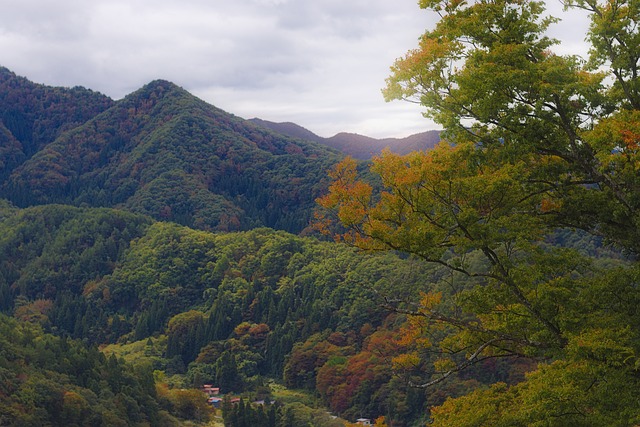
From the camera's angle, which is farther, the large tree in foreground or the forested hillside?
the forested hillside

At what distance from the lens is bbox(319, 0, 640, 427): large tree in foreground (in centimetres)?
1381

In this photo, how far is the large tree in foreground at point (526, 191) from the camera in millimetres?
13812

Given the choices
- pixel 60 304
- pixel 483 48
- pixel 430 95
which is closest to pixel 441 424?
pixel 430 95

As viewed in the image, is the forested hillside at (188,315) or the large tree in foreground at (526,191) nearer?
the large tree in foreground at (526,191)

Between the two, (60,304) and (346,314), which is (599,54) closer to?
(346,314)

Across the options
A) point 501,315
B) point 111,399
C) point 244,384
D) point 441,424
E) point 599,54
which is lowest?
point 244,384

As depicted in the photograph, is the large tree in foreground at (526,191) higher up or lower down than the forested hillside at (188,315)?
higher up

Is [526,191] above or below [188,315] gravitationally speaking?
above

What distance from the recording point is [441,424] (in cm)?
1628

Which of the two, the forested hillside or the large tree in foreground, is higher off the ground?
the large tree in foreground

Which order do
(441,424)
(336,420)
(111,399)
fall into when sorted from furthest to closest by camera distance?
1. (336,420)
2. (111,399)
3. (441,424)

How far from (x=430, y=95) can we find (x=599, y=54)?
12.8 ft

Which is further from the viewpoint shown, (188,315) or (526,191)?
(188,315)

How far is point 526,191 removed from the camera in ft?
49.1
